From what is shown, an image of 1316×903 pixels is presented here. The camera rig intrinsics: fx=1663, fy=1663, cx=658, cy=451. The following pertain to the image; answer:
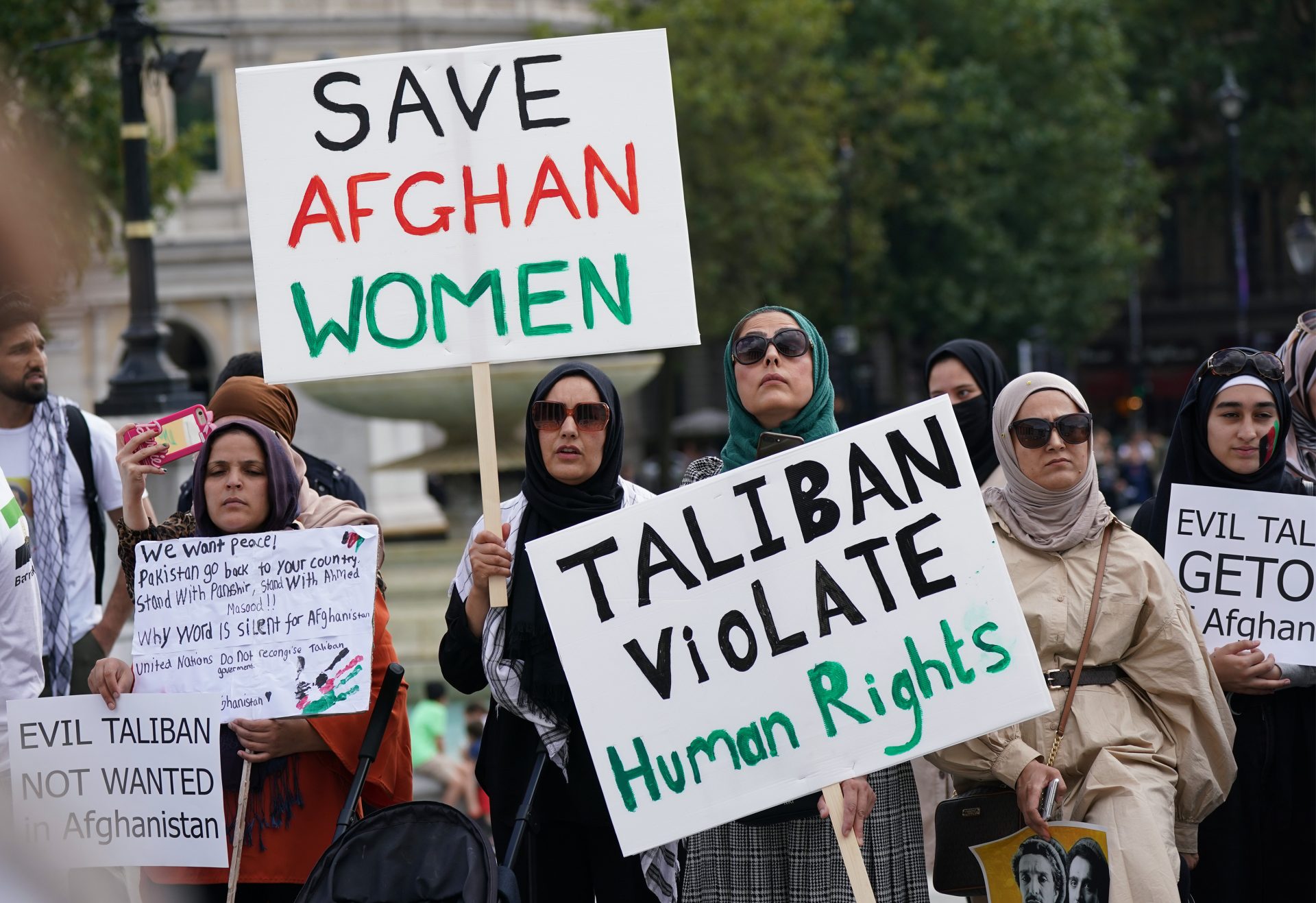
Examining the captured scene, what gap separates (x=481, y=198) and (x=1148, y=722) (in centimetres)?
218

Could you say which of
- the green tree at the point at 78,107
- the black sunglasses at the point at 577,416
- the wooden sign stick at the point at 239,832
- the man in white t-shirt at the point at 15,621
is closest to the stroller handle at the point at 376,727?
the wooden sign stick at the point at 239,832

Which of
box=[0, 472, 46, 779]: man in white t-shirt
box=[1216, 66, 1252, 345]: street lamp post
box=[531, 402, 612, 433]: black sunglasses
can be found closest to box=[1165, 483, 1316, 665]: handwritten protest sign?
box=[531, 402, 612, 433]: black sunglasses

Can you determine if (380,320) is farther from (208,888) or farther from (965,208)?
(965,208)

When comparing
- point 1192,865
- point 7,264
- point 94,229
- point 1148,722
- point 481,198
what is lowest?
point 1192,865

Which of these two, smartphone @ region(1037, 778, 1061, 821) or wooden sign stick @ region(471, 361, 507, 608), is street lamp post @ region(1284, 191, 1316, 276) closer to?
smartphone @ region(1037, 778, 1061, 821)

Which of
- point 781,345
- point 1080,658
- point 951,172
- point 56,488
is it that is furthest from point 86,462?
point 951,172

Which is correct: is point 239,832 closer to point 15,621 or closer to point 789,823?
point 15,621

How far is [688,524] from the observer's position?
388 cm

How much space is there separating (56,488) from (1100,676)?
11.3ft

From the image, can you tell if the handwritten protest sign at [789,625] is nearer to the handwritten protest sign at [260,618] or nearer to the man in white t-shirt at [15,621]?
the handwritten protest sign at [260,618]

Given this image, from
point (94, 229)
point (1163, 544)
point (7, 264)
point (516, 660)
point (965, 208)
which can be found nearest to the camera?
point (7, 264)

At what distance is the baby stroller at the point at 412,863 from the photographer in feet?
12.0

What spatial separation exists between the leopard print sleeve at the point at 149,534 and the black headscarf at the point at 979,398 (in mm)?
2635

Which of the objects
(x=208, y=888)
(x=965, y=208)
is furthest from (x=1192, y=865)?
(x=965, y=208)
